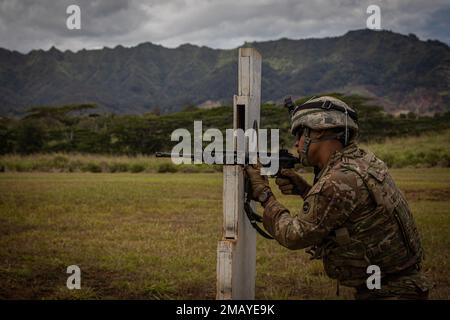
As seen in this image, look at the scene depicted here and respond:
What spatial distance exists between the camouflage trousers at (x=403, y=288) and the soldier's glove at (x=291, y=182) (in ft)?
2.60

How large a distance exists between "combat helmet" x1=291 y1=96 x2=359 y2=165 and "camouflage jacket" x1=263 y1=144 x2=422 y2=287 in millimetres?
114

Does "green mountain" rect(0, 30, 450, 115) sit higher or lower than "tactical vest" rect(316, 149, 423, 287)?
higher

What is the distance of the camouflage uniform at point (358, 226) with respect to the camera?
2.67m

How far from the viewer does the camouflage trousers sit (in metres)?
2.81

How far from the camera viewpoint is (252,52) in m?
2.93

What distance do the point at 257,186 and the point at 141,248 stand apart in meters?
3.83

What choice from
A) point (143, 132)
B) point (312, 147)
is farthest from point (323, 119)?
point (143, 132)

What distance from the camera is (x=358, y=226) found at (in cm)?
275

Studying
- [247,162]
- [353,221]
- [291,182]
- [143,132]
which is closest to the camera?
[353,221]

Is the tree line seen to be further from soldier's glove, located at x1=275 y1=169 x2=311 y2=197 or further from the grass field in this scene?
soldier's glove, located at x1=275 y1=169 x2=311 y2=197

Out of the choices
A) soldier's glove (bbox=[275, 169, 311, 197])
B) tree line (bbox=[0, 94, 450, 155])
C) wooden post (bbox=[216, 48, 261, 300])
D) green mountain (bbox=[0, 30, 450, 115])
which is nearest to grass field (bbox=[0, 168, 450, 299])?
soldier's glove (bbox=[275, 169, 311, 197])

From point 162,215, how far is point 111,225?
120 cm

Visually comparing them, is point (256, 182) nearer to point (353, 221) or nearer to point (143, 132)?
point (353, 221)
